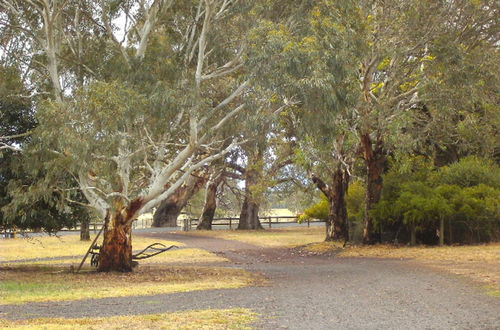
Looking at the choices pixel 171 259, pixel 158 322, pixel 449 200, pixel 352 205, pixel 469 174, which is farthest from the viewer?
pixel 352 205

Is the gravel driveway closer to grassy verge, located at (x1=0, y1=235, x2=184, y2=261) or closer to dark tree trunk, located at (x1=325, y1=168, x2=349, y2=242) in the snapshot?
dark tree trunk, located at (x1=325, y1=168, x2=349, y2=242)

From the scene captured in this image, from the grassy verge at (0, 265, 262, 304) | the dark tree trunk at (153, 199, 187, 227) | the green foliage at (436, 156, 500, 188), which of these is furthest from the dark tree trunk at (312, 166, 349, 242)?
the dark tree trunk at (153, 199, 187, 227)

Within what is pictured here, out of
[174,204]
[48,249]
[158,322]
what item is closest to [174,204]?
[174,204]

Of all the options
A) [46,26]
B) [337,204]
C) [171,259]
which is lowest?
[171,259]

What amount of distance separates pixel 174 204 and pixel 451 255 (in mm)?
31935

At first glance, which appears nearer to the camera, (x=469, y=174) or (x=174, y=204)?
(x=469, y=174)

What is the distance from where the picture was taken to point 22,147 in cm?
1758

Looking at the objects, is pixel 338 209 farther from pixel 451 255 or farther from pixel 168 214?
pixel 168 214

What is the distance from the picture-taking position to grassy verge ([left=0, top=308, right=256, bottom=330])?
8750 mm

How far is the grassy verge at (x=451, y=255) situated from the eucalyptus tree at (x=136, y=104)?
717 cm

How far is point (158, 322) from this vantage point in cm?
912

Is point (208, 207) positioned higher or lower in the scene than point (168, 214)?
higher

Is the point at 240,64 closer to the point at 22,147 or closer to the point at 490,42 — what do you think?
the point at 22,147

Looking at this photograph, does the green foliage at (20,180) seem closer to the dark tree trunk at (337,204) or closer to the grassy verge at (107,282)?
the grassy verge at (107,282)
